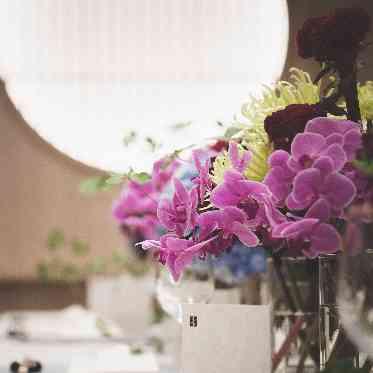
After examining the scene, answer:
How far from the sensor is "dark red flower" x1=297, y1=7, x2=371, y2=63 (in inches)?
27.6

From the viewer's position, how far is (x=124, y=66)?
255 centimetres

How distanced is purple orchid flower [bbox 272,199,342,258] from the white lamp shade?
1057mm

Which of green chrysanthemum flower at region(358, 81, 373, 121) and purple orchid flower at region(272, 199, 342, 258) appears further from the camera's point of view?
green chrysanthemum flower at region(358, 81, 373, 121)

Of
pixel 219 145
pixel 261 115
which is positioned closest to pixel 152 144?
pixel 219 145

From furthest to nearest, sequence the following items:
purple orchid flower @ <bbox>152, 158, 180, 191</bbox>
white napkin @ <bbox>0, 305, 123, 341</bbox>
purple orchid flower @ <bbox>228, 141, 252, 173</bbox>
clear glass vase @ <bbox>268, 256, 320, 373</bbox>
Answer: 1. white napkin @ <bbox>0, 305, 123, 341</bbox>
2. purple orchid flower @ <bbox>152, 158, 180, 191</bbox>
3. clear glass vase @ <bbox>268, 256, 320, 373</bbox>
4. purple orchid flower @ <bbox>228, 141, 252, 173</bbox>

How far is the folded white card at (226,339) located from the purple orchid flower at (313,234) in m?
0.21

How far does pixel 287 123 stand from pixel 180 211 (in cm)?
13

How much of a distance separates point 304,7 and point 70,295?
2.93 metres

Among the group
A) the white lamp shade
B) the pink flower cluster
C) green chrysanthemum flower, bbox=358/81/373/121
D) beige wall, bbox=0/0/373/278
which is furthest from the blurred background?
green chrysanthemum flower, bbox=358/81/373/121

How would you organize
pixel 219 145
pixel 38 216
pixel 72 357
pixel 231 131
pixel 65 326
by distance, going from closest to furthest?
pixel 231 131 → pixel 219 145 → pixel 72 357 → pixel 65 326 → pixel 38 216

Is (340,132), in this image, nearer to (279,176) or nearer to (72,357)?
(279,176)

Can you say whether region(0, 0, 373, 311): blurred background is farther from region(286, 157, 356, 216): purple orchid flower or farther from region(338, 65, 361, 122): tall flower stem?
region(286, 157, 356, 216): purple orchid flower

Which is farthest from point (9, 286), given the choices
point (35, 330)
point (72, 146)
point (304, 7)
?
point (304, 7)

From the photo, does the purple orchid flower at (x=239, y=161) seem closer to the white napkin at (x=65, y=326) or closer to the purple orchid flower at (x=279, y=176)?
the purple orchid flower at (x=279, y=176)
